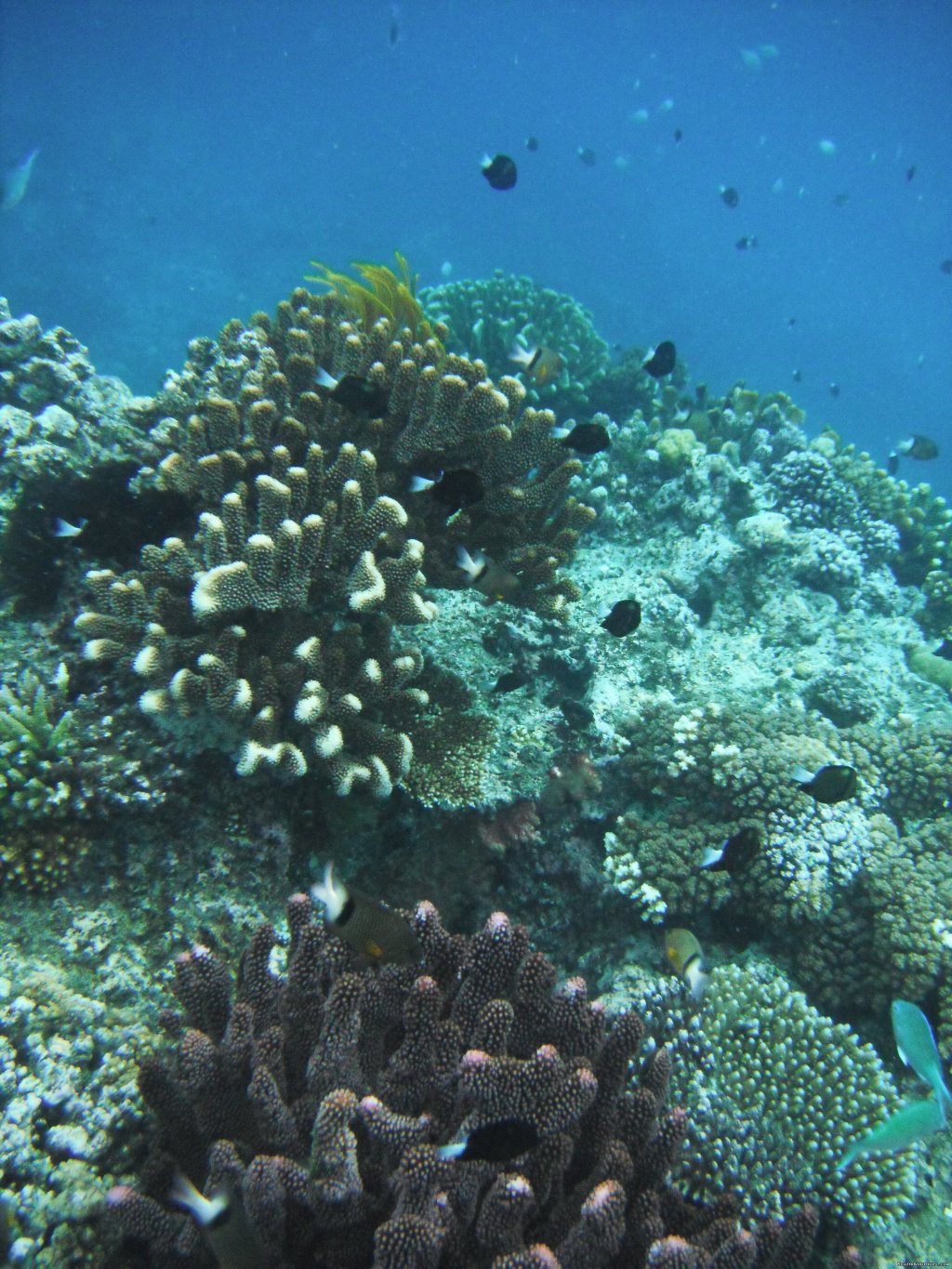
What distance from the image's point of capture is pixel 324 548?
12.4 ft

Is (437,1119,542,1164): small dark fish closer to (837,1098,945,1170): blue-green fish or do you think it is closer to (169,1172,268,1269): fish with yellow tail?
(169,1172,268,1269): fish with yellow tail

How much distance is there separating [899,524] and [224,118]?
9850cm

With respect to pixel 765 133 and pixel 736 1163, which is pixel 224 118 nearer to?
pixel 765 133

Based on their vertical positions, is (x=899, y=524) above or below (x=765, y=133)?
below

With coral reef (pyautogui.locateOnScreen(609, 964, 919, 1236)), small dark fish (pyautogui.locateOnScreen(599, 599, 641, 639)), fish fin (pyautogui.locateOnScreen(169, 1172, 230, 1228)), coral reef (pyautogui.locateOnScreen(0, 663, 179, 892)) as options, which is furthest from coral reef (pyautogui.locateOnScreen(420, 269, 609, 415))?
fish fin (pyautogui.locateOnScreen(169, 1172, 230, 1228))

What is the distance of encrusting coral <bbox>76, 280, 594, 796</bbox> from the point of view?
3500mm

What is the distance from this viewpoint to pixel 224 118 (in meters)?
77.2

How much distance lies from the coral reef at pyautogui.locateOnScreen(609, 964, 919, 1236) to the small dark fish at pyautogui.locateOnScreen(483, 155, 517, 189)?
8680 millimetres

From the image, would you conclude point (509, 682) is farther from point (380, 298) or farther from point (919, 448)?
point (919, 448)

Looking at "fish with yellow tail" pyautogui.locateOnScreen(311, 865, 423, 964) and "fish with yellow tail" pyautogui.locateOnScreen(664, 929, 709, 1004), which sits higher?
"fish with yellow tail" pyautogui.locateOnScreen(664, 929, 709, 1004)

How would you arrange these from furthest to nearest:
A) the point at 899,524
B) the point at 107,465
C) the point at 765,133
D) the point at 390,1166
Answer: the point at 765,133 → the point at 899,524 → the point at 107,465 → the point at 390,1166

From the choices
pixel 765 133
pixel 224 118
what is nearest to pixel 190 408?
pixel 224 118

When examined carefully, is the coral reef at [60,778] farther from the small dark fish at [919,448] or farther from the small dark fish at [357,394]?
the small dark fish at [919,448]

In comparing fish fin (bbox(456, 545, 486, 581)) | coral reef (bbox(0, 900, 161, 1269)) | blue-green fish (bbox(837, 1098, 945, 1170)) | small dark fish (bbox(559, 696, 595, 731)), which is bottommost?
coral reef (bbox(0, 900, 161, 1269))
